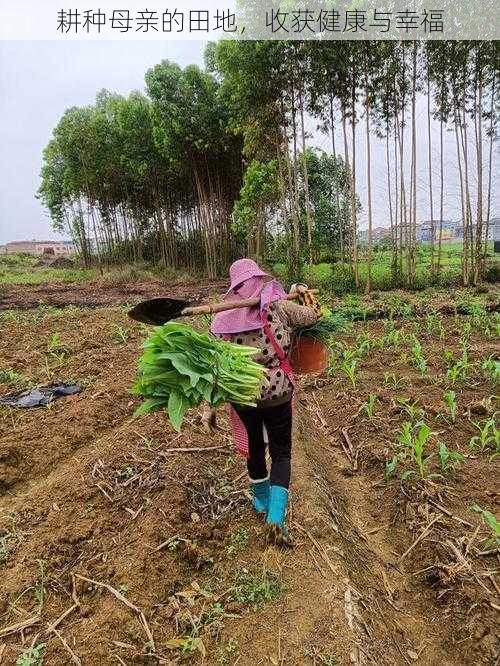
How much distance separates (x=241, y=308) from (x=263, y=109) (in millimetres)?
12827

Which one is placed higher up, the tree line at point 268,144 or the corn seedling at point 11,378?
the tree line at point 268,144

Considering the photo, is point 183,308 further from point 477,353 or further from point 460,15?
point 460,15

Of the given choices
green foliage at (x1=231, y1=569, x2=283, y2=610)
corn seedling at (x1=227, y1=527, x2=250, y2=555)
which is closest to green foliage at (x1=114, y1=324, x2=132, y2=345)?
corn seedling at (x1=227, y1=527, x2=250, y2=555)

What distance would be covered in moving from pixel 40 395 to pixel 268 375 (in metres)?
3.29

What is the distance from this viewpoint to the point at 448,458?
365 centimetres

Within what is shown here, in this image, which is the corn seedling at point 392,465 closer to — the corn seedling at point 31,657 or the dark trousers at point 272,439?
the dark trousers at point 272,439

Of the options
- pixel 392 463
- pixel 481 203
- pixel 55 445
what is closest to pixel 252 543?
pixel 392 463

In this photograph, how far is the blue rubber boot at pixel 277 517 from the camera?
2.65m

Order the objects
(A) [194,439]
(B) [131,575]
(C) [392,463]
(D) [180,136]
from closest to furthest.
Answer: (B) [131,575] < (C) [392,463] < (A) [194,439] < (D) [180,136]

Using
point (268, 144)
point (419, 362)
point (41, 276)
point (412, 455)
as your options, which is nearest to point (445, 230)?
point (268, 144)

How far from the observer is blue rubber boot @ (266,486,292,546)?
265 cm

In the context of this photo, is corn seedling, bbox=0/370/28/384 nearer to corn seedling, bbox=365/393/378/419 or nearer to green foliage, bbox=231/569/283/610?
corn seedling, bbox=365/393/378/419

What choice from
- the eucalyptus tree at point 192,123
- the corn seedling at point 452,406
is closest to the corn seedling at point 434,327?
the corn seedling at point 452,406

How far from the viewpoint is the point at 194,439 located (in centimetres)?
396
